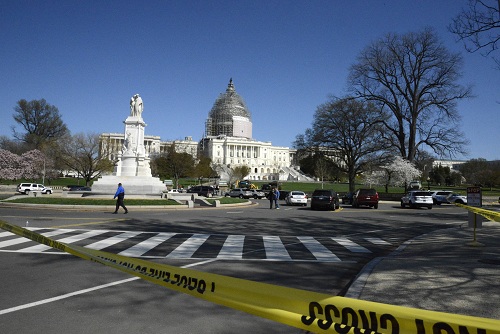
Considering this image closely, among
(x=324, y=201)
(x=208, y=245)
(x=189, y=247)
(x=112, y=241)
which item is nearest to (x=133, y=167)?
(x=324, y=201)

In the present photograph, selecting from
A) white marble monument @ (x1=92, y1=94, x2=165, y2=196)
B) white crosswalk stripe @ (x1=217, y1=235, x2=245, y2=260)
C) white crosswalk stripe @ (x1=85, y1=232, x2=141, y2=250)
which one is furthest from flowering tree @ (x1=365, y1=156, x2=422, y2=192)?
white crosswalk stripe @ (x1=85, y1=232, x2=141, y2=250)

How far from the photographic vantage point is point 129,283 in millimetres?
6555

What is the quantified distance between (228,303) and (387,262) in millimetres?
6603

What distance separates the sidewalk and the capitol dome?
5741 inches

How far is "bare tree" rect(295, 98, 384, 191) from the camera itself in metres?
47.5

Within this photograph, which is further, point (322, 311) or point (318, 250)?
point (318, 250)

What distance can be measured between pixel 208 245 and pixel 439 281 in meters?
6.33

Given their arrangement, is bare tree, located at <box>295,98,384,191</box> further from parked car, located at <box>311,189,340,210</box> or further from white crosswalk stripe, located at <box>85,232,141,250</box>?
white crosswalk stripe, located at <box>85,232,141,250</box>

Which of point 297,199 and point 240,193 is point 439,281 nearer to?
point 297,199

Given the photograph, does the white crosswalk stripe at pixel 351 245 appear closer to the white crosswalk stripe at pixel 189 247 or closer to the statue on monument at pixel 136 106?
the white crosswalk stripe at pixel 189 247

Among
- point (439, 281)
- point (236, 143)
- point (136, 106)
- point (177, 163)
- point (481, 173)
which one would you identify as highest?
point (236, 143)

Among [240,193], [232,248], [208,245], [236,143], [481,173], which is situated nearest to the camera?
[232,248]

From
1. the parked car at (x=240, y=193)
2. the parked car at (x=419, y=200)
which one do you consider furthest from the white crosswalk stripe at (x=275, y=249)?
the parked car at (x=240, y=193)

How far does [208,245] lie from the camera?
10.9m
